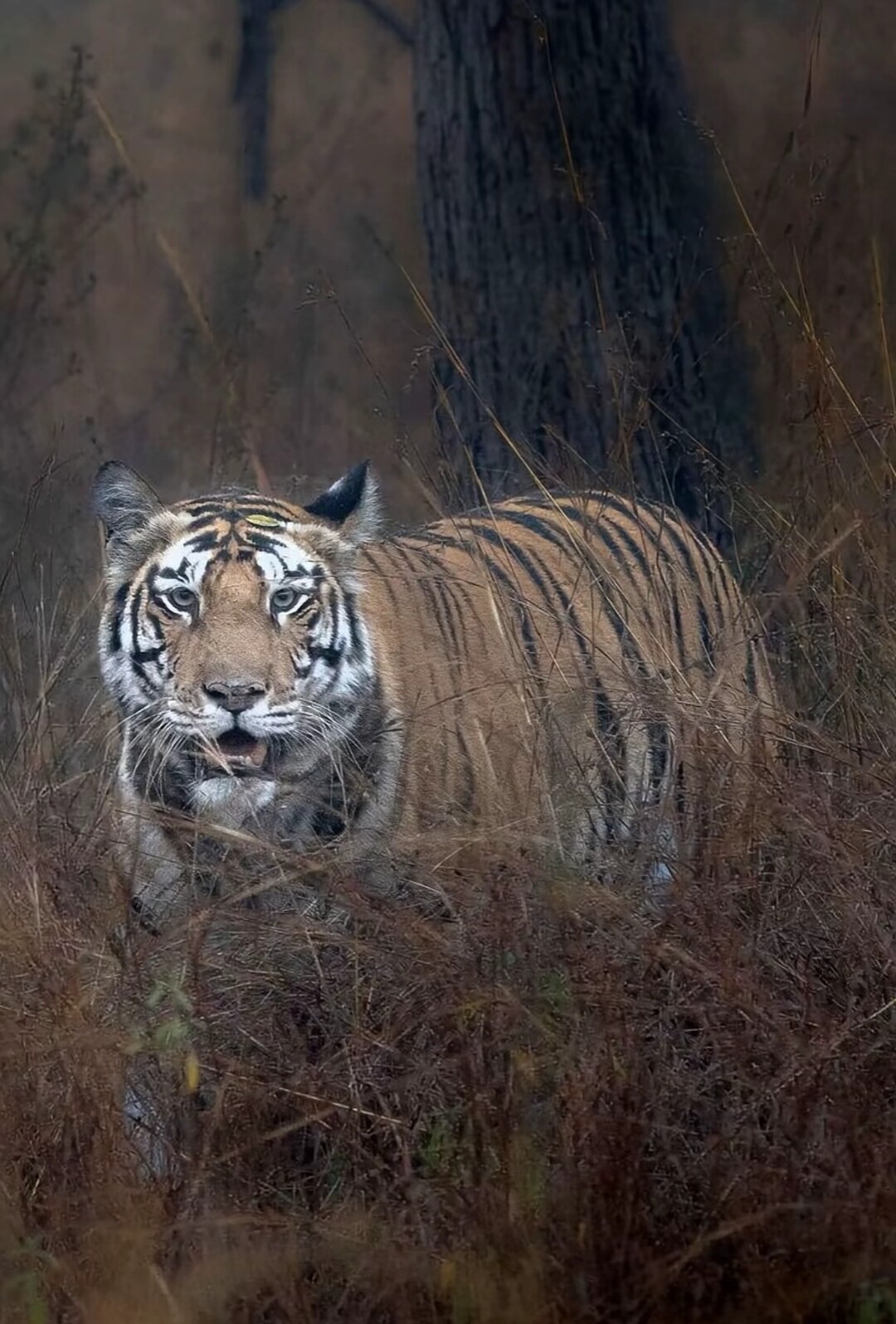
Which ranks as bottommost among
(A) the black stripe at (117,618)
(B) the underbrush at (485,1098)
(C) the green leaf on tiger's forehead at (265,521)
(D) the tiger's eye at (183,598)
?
(B) the underbrush at (485,1098)

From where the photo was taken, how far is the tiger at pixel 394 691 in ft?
10.5

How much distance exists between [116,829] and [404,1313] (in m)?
1.14

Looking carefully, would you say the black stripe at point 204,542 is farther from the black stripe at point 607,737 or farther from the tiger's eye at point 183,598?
the black stripe at point 607,737

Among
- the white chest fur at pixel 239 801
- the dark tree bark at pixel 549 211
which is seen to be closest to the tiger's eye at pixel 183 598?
the white chest fur at pixel 239 801

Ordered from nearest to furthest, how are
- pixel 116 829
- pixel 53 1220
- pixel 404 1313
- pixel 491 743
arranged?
→ 1. pixel 404 1313
2. pixel 53 1220
3. pixel 116 829
4. pixel 491 743

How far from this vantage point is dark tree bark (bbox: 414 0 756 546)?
5.70 m

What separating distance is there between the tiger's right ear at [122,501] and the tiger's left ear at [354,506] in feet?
1.08

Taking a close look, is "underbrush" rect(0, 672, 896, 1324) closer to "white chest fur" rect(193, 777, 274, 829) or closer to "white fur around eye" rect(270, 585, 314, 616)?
"white chest fur" rect(193, 777, 274, 829)

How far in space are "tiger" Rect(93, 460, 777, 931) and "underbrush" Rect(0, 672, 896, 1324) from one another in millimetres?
176

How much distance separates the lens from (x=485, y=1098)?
102 inches

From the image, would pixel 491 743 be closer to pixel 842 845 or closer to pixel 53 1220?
pixel 842 845

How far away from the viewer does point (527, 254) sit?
5.83 metres

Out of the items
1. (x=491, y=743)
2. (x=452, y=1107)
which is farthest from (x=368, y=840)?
(x=452, y=1107)

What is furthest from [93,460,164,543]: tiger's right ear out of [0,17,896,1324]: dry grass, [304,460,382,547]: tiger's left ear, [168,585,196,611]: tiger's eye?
[0,17,896,1324]: dry grass
